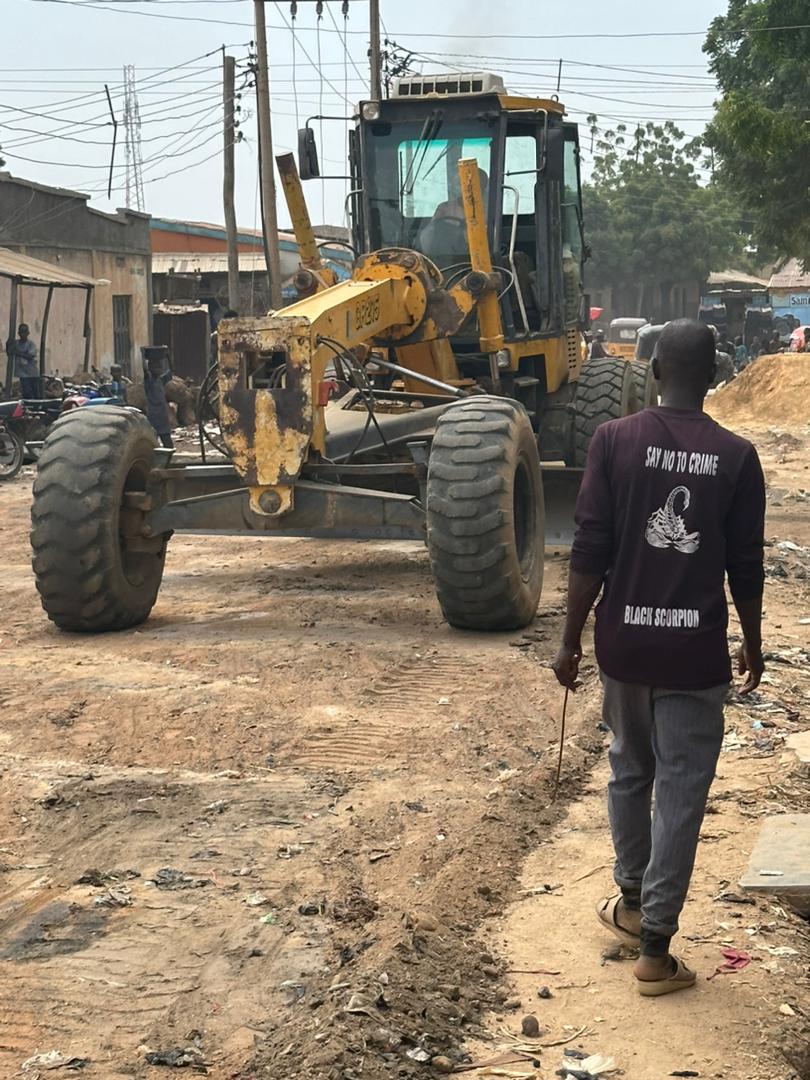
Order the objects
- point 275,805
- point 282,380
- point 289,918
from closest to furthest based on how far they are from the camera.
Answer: point 289,918 → point 275,805 → point 282,380

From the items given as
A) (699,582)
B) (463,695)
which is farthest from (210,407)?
(699,582)

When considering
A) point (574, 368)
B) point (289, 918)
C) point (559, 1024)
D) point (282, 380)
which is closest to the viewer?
point (559, 1024)

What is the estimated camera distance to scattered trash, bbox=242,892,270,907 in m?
5.02

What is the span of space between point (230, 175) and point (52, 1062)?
2785 cm

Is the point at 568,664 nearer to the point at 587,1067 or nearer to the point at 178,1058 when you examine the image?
the point at 587,1067

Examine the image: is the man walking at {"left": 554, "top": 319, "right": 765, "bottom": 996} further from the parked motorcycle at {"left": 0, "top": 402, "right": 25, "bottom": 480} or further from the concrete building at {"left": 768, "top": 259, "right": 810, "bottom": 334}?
the concrete building at {"left": 768, "top": 259, "right": 810, "bottom": 334}

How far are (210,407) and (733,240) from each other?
6473cm

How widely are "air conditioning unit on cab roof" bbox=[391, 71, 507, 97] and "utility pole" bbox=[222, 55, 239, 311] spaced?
18014 mm

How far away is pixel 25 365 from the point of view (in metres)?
22.9

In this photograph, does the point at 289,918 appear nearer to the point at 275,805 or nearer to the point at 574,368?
the point at 275,805

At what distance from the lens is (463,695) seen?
7.77 meters

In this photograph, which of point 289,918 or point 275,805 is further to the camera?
point 275,805

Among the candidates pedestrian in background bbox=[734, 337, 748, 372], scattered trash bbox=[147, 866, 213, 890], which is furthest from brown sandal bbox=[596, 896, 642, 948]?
pedestrian in background bbox=[734, 337, 748, 372]

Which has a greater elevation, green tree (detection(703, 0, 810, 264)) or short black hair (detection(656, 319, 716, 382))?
green tree (detection(703, 0, 810, 264))
